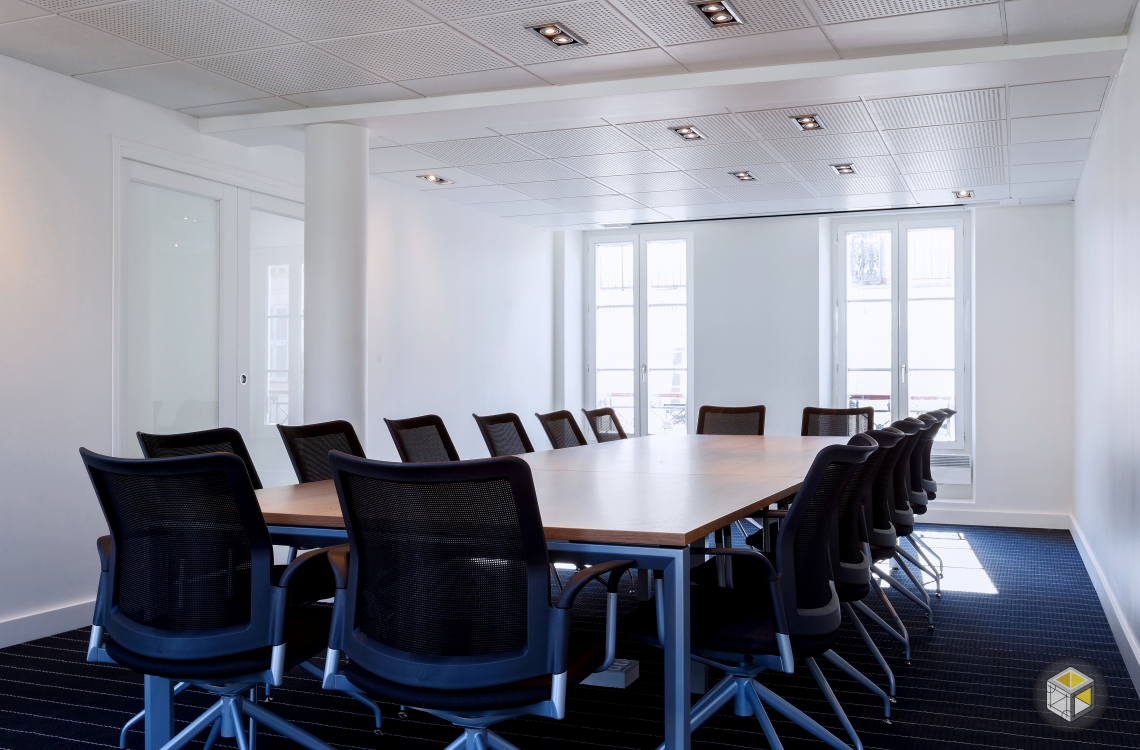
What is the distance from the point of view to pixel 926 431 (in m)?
5.24

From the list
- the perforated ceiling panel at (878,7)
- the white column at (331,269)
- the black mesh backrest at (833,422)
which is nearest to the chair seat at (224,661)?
the white column at (331,269)

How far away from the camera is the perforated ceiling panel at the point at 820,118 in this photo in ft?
17.7

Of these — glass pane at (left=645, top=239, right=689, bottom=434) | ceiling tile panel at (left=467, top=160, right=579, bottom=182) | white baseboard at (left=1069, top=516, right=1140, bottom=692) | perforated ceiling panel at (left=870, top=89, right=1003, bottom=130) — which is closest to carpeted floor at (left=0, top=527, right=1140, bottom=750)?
white baseboard at (left=1069, top=516, right=1140, bottom=692)

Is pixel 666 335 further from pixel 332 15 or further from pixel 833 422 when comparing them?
pixel 332 15

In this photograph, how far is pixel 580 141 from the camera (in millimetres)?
6184

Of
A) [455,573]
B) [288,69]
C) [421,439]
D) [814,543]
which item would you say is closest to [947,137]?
[421,439]

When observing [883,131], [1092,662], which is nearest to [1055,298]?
[883,131]

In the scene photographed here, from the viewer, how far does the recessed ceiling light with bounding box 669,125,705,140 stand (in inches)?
231

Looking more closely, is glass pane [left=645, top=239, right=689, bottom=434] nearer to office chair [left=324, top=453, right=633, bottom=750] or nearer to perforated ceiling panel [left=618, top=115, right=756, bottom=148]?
perforated ceiling panel [left=618, top=115, right=756, bottom=148]

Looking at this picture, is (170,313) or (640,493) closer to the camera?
(640,493)

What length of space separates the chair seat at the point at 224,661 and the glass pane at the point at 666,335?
8.02 meters

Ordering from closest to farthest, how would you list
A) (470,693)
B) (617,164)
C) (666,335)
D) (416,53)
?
(470,693), (416,53), (617,164), (666,335)

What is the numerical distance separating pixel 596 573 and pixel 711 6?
2.76 metres

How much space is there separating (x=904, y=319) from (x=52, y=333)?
773cm
